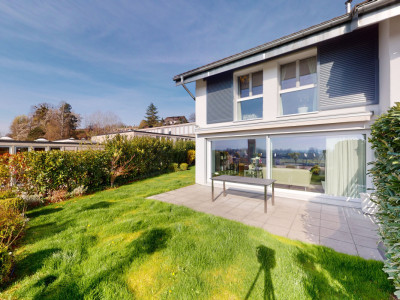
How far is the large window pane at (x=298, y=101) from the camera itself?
19.5ft

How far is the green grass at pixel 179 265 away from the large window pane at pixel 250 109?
503 cm

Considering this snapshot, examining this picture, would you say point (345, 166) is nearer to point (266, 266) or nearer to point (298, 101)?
point (298, 101)

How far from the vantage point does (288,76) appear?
645cm

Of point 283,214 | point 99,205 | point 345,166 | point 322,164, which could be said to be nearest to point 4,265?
point 99,205

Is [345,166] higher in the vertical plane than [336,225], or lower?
higher

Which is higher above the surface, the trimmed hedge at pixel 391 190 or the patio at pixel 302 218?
the trimmed hedge at pixel 391 190

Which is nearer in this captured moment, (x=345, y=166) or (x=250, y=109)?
(x=345, y=166)

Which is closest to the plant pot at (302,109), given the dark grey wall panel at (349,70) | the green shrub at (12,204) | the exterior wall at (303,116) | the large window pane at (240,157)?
the exterior wall at (303,116)

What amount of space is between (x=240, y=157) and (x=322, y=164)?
3298 millimetres

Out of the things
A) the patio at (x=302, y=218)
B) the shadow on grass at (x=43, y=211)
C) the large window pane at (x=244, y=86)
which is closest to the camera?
the patio at (x=302, y=218)

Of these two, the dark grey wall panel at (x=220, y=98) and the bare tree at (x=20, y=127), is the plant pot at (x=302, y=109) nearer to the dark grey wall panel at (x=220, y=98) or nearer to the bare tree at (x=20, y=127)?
the dark grey wall panel at (x=220, y=98)

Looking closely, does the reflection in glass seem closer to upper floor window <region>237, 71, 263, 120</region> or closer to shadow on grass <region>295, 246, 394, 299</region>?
upper floor window <region>237, 71, 263, 120</region>

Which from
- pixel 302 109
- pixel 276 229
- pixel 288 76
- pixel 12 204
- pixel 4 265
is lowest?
pixel 276 229

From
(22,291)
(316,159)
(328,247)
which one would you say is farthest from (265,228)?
(22,291)
